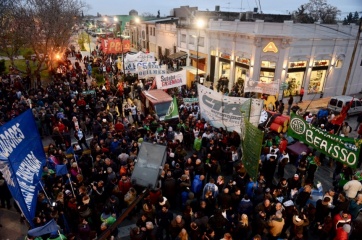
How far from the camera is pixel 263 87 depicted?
17797 millimetres

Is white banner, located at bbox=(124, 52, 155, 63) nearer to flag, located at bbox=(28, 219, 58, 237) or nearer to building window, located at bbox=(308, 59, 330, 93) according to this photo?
building window, located at bbox=(308, 59, 330, 93)

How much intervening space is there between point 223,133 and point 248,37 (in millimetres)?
12983

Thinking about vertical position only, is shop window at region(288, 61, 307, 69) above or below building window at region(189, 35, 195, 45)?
below

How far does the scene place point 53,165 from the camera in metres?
10.4

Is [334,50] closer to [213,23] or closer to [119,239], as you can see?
[213,23]

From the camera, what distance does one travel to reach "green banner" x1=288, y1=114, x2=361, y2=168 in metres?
8.87

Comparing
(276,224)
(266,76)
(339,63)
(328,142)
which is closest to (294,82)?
(266,76)

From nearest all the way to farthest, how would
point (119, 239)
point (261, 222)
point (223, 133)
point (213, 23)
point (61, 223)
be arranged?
point (261, 222) → point (61, 223) → point (119, 239) → point (223, 133) → point (213, 23)

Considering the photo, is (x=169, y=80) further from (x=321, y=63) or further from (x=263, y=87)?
(x=321, y=63)

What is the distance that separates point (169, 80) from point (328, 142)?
1000 cm

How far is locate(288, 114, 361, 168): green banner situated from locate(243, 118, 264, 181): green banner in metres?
2.90

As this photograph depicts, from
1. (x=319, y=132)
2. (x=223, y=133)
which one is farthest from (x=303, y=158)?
(x=223, y=133)

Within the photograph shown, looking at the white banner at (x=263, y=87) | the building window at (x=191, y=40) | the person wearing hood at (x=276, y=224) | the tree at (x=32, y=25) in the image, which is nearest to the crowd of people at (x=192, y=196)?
the person wearing hood at (x=276, y=224)

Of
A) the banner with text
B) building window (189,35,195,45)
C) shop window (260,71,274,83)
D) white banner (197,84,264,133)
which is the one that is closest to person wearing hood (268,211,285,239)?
white banner (197,84,264,133)
